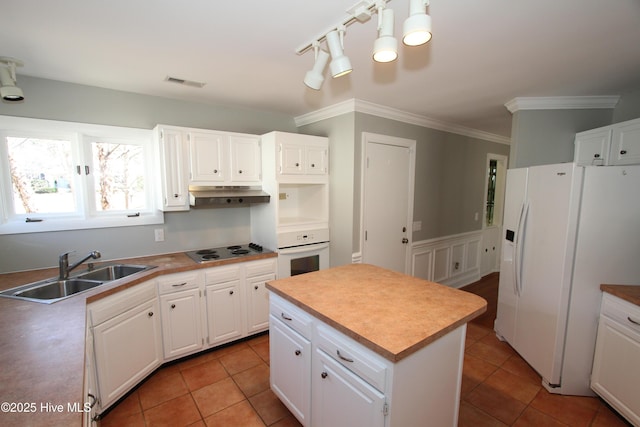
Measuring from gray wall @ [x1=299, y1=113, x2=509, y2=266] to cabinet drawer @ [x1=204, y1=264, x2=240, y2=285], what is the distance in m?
1.10

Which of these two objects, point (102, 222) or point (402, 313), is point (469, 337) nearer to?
point (402, 313)

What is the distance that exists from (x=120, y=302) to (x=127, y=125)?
1.61m

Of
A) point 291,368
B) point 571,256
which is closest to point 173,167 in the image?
point 291,368

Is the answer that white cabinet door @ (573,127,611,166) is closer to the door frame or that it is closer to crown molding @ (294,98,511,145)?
crown molding @ (294,98,511,145)

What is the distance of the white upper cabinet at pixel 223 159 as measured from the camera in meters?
2.69

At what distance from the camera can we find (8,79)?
6.22ft

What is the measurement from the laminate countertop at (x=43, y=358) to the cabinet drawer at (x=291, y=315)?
0.96 m

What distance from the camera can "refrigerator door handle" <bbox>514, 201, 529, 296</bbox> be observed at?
2441 mm

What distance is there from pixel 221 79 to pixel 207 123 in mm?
791

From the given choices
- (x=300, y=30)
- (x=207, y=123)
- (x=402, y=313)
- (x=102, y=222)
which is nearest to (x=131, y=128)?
(x=207, y=123)

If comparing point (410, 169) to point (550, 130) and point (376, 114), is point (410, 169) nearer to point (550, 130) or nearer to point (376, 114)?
point (376, 114)

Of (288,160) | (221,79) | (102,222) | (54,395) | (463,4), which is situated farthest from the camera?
(288,160)

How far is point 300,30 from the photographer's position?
61.5 inches

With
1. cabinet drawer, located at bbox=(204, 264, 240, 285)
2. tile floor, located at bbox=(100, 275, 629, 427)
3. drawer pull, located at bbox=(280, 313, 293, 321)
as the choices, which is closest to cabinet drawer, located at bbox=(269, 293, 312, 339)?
drawer pull, located at bbox=(280, 313, 293, 321)
